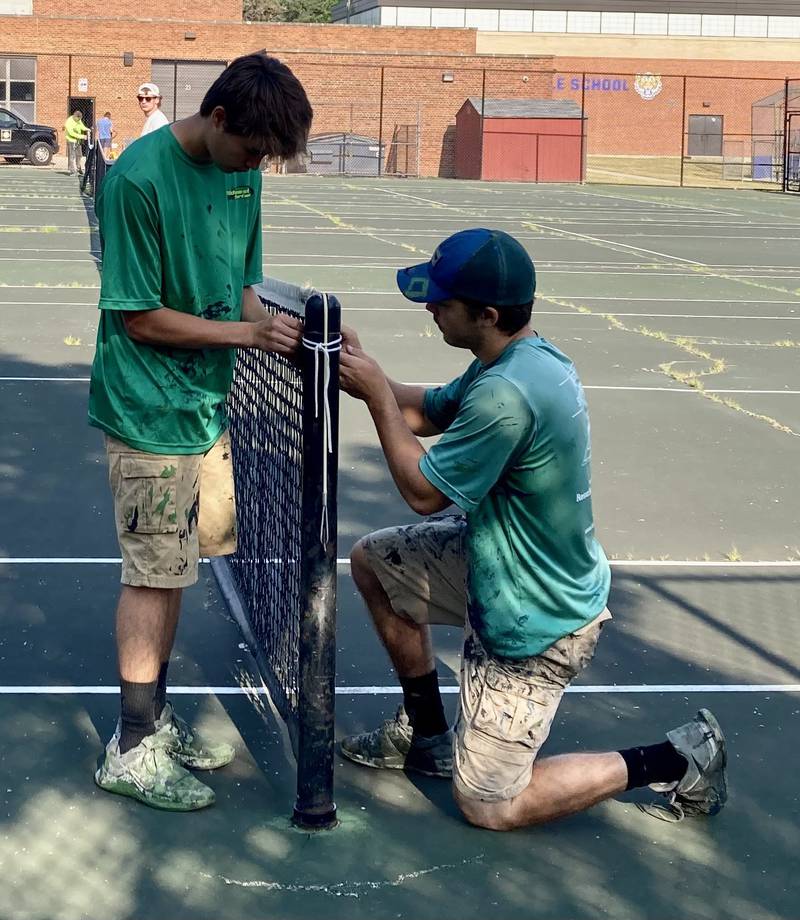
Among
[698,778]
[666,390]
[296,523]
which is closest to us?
[698,778]

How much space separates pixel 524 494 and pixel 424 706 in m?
0.86

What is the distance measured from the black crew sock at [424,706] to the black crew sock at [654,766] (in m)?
0.58

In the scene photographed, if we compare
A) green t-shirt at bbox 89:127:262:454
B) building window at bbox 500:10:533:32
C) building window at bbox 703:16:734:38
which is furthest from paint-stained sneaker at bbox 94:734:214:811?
building window at bbox 703:16:734:38

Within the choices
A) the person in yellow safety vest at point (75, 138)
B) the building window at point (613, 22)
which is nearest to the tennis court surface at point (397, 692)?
the person in yellow safety vest at point (75, 138)

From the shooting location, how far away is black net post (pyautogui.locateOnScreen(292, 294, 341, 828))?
142 inches

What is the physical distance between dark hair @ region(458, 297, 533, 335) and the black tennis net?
371 mm

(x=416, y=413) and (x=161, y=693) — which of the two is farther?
(x=416, y=413)

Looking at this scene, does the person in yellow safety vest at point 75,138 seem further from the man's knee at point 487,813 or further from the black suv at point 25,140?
the man's knee at point 487,813

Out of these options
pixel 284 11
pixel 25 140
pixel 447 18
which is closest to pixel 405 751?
pixel 25 140

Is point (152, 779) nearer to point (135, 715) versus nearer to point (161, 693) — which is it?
point (135, 715)

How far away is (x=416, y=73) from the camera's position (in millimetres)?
57406

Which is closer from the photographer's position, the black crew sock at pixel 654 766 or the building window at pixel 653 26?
the black crew sock at pixel 654 766

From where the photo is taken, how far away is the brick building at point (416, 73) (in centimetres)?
5462

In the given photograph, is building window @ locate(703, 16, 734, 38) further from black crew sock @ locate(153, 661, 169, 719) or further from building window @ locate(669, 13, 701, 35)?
black crew sock @ locate(153, 661, 169, 719)
